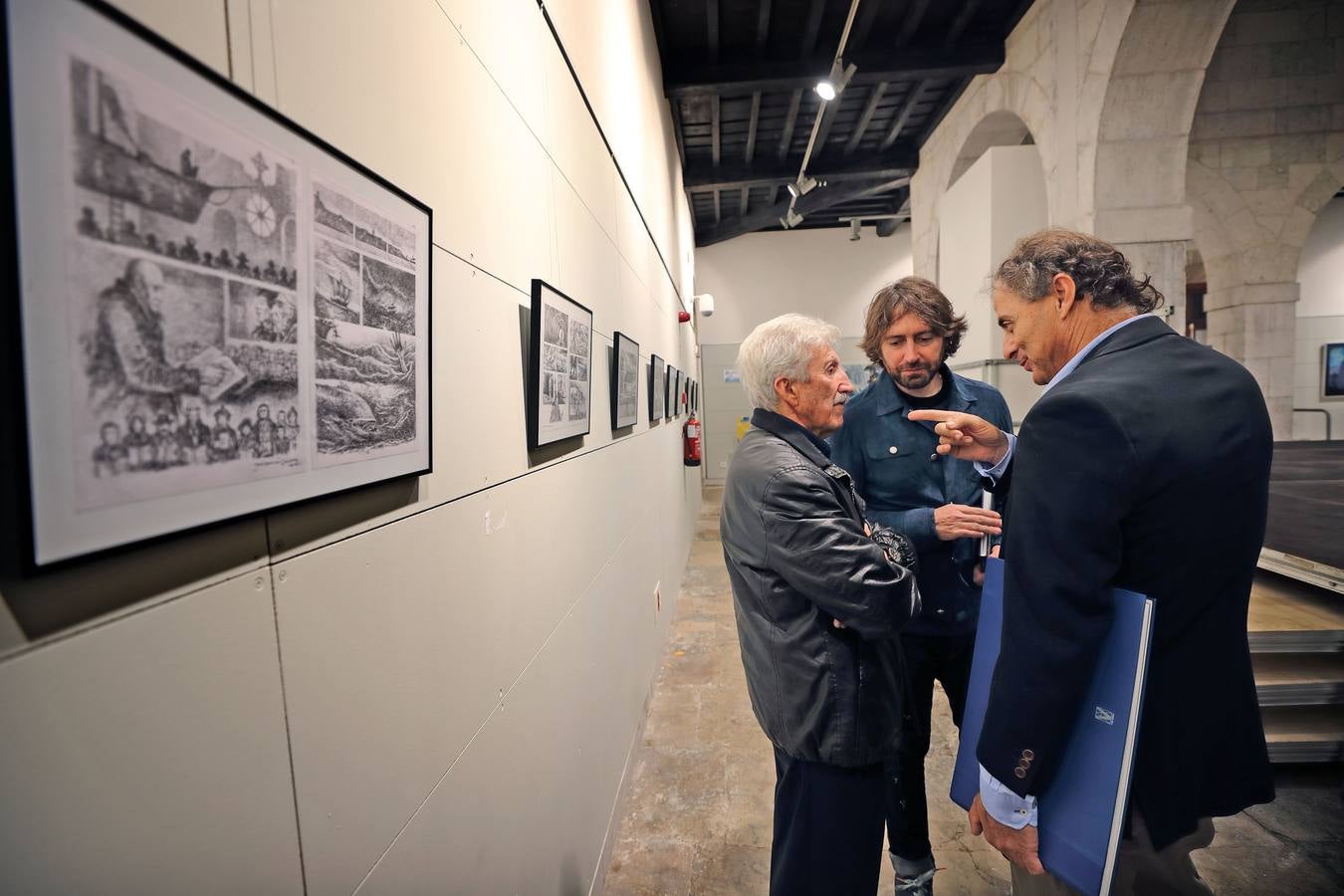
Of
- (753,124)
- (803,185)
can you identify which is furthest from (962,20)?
(803,185)

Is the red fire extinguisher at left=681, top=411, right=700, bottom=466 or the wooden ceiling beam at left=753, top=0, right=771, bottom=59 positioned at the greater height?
the wooden ceiling beam at left=753, top=0, right=771, bottom=59

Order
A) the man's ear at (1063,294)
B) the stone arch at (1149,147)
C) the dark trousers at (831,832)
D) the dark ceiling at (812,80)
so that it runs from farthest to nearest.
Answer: the dark ceiling at (812,80) → the stone arch at (1149,147) → the dark trousers at (831,832) → the man's ear at (1063,294)

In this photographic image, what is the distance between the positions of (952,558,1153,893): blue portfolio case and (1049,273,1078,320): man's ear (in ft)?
2.01

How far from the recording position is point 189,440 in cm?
52

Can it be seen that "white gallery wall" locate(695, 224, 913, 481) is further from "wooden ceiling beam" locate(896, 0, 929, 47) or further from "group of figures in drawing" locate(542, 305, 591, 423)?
"group of figures in drawing" locate(542, 305, 591, 423)

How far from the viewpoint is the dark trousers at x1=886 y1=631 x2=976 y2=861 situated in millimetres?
1964

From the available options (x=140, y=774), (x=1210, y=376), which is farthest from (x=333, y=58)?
(x=1210, y=376)

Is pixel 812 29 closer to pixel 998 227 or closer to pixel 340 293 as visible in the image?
pixel 998 227

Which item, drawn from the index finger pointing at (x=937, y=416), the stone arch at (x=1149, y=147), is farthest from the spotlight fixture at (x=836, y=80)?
the index finger pointing at (x=937, y=416)

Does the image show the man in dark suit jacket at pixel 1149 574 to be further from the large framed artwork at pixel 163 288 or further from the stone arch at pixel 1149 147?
the stone arch at pixel 1149 147

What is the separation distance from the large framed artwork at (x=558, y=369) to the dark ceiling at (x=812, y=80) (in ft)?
14.9

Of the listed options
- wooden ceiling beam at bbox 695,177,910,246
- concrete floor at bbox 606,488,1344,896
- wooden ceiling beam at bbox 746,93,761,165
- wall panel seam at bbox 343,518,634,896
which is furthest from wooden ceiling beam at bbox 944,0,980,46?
wall panel seam at bbox 343,518,634,896

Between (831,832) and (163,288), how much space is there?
1.76 metres

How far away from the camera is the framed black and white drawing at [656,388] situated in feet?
12.8
